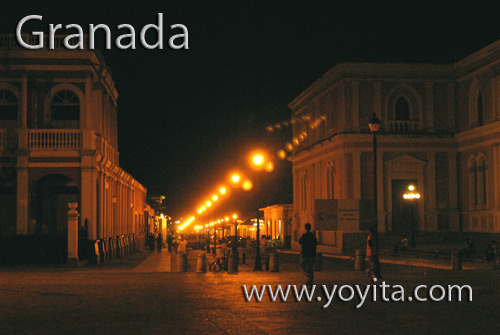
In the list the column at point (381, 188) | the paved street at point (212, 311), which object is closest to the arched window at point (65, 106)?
the paved street at point (212, 311)

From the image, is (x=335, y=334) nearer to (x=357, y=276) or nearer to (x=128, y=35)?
(x=128, y=35)

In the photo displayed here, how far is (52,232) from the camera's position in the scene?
137 ft

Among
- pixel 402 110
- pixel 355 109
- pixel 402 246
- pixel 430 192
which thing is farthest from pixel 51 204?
pixel 430 192

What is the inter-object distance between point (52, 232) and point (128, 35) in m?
25.2

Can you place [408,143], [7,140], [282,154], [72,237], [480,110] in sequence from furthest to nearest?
[282,154]
[408,143]
[480,110]
[7,140]
[72,237]

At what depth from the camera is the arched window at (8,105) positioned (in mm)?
37906

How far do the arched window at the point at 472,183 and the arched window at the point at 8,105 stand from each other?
31.2 metres

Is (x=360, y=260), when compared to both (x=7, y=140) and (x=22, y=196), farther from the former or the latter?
(x=7, y=140)

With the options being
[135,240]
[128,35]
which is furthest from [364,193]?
[128,35]

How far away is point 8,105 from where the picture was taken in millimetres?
38000

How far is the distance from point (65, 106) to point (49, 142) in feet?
10.3

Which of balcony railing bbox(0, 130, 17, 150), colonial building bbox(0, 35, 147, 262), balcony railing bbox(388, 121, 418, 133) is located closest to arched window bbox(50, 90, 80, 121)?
colonial building bbox(0, 35, 147, 262)

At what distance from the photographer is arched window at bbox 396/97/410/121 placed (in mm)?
55719

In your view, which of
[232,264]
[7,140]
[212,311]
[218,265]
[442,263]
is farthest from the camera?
[7,140]
